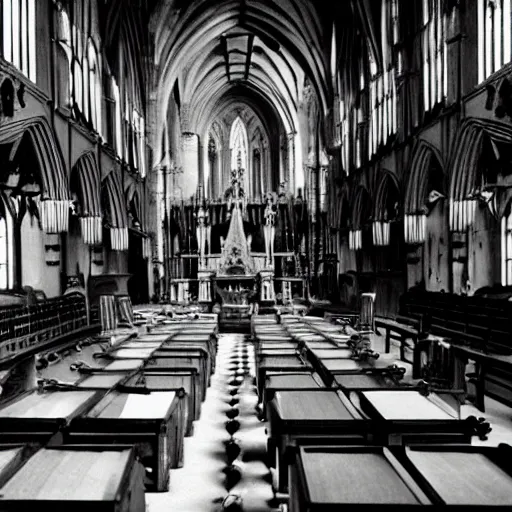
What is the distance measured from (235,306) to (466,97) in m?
8.19

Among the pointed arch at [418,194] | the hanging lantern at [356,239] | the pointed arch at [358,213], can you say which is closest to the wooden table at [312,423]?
the pointed arch at [418,194]

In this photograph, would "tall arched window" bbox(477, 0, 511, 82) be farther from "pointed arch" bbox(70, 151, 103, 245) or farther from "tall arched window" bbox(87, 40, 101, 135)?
"tall arched window" bbox(87, 40, 101, 135)

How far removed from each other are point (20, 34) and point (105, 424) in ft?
29.8

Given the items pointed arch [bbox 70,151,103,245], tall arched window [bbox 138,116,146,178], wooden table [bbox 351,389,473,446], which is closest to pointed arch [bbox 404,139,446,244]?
pointed arch [bbox 70,151,103,245]

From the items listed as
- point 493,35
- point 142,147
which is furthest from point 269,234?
point 493,35

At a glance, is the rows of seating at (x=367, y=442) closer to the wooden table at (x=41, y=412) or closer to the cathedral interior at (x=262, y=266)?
the cathedral interior at (x=262, y=266)

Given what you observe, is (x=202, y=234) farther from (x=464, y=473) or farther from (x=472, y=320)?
(x=464, y=473)

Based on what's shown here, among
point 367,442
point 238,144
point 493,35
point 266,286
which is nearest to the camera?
point 367,442

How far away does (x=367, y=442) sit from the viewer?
2.73m

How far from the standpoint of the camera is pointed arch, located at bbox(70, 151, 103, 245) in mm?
13289

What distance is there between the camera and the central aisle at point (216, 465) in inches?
132

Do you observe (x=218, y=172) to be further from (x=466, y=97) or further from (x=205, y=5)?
(x=466, y=97)

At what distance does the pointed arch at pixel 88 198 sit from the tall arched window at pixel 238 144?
27.9 metres

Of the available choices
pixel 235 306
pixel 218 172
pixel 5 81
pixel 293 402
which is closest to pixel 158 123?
pixel 235 306
